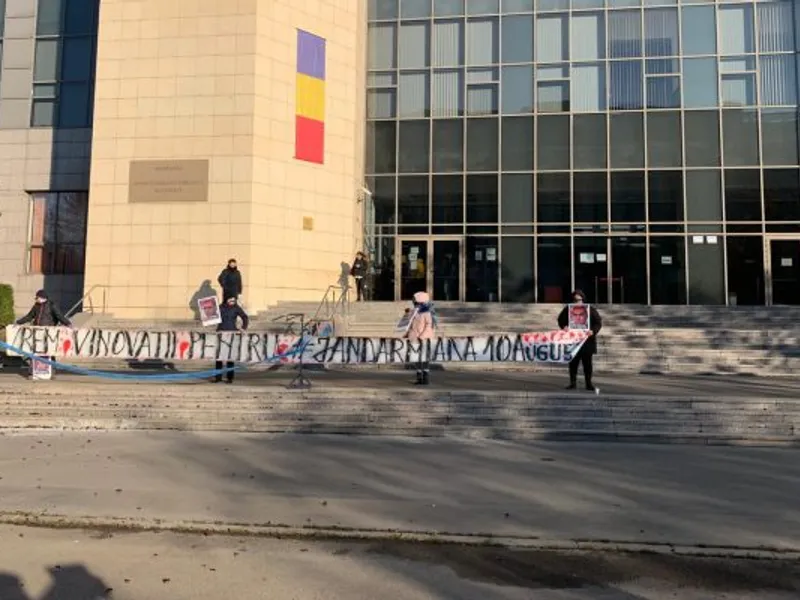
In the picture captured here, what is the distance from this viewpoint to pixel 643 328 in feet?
58.6

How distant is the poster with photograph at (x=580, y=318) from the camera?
39.9ft

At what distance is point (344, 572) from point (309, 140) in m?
18.4

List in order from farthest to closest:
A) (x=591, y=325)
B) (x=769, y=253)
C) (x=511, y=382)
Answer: (x=769, y=253)
(x=511, y=382)
(x=591, y=325)

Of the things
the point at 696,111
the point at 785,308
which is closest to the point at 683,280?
the point at 785,308

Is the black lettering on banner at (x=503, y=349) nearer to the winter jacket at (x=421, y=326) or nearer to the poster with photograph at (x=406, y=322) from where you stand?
the winter jacket at (x=421, y=326)

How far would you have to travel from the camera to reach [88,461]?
8617 millimetres

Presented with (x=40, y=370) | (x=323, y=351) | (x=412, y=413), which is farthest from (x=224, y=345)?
(x=412, y=413)

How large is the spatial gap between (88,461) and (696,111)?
22.0 metres

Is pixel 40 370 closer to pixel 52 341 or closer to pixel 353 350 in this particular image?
pixel 52 341

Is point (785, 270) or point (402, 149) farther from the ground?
point (402, 149)

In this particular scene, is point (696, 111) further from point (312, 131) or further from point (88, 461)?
point (88, 461)

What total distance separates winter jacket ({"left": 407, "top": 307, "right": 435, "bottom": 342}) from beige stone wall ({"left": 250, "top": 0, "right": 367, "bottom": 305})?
8942mm

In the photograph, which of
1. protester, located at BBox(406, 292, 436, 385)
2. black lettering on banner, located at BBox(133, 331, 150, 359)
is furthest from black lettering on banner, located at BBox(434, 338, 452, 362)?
black lettering on banner, located at BBox(133, 331, 150, 359)

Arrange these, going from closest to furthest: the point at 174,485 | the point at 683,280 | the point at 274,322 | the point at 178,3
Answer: the point at 174,485 < the point at 274,322 < the point at 178,3 < the point at 683,280
